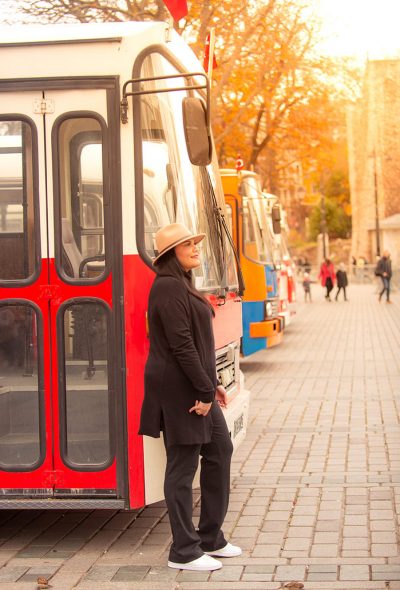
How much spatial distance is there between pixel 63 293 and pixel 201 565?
1.69 m

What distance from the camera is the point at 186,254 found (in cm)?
620

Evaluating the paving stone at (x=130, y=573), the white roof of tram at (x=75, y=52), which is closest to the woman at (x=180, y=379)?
the paving stone at (x=130, y=573)

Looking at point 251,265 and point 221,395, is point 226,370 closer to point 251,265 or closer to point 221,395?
point 221,395

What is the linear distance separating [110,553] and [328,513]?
1.60 meters

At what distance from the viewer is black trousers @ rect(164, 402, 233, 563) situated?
6215mm

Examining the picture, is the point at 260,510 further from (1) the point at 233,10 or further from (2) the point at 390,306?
(2) the point at 390,306

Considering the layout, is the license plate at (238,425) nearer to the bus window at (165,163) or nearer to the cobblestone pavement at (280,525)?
the cobblestone pavement at (280,525)

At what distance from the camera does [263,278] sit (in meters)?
17.7

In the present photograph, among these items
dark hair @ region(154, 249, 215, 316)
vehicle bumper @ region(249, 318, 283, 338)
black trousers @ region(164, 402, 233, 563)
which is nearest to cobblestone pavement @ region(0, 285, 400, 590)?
black trousers @ region(164, 402, 233, 563)

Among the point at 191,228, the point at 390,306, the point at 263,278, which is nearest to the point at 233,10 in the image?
the point at 263,278

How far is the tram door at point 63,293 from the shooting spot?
6.57 metres

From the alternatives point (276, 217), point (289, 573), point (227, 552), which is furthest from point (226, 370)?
point (276, 217)

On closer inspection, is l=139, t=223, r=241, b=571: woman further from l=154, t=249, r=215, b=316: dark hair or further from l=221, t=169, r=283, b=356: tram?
l=221, t=169, r=283, b=356: tram

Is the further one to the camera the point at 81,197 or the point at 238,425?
the point at 238,425
